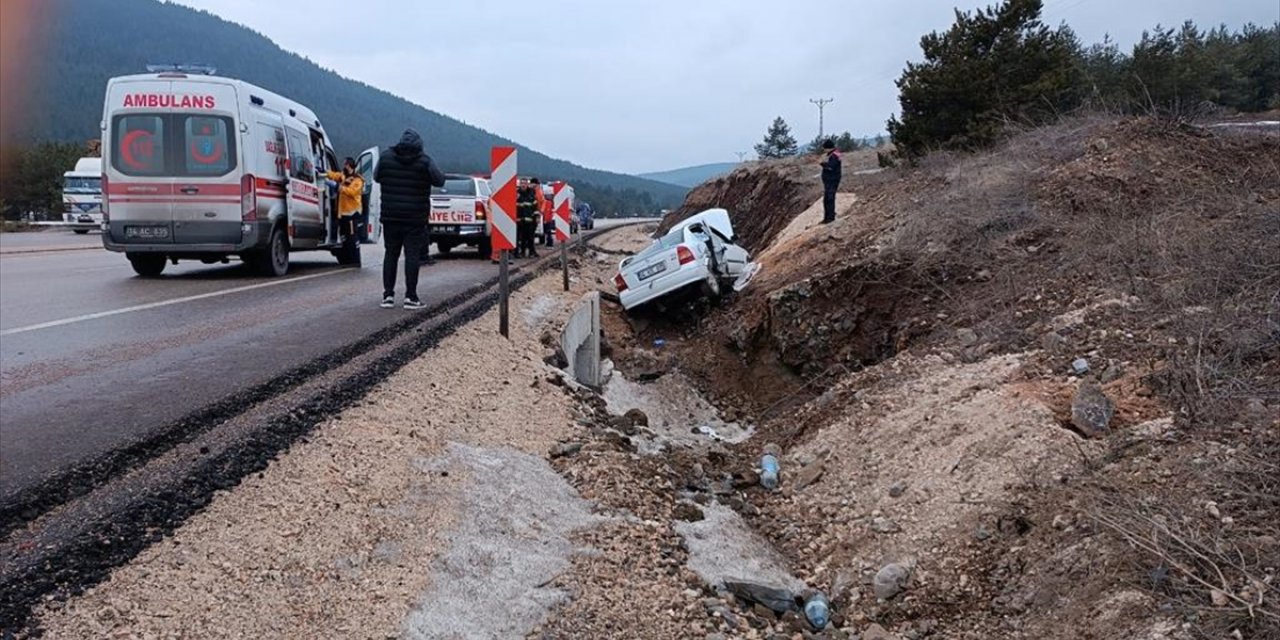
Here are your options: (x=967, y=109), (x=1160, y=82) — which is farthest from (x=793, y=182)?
(x=1160, y=82)

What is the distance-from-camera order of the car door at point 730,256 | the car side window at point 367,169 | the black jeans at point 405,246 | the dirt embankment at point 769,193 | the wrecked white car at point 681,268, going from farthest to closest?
the dirt embankment at point 769,193 → the car side window at point 367,169 → the car door at point 730,256 → the wrecked white car at point 681,268 → the black jeans at point 405,246

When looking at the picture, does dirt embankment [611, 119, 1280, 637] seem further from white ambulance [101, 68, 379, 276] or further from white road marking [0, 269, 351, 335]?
white ambulance [101, 68, 379, 276]

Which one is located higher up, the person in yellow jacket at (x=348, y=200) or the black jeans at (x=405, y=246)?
the person in yellow jacket at (x=348, y=200)

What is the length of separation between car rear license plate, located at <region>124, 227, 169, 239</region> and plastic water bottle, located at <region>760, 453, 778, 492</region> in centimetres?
897

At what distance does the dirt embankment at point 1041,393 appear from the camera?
380 centimetres

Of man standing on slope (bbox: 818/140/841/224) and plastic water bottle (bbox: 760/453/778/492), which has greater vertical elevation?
man standing on slope (bbox: 818/140/841/224)

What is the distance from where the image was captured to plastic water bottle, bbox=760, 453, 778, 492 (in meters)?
6.58

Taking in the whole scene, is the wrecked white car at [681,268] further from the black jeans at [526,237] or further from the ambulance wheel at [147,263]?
the ambulance wheel at [147,263]

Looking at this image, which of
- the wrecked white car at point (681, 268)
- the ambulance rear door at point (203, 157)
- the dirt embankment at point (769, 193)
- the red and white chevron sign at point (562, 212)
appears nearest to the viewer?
the ambulance rear door at point (203, 157)

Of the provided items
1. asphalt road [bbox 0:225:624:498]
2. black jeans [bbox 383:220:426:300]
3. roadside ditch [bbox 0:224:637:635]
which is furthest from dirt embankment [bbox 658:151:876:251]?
roadside ditch [bbox 0:224:637:635]

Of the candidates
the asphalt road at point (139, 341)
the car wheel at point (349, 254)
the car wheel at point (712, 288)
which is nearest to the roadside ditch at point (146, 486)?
the asphalt road at point (139, 341)

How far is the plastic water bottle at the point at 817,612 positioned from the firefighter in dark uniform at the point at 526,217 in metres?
14.1

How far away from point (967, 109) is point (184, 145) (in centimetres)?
1787

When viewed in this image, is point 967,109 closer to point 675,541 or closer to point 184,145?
point 184,145
